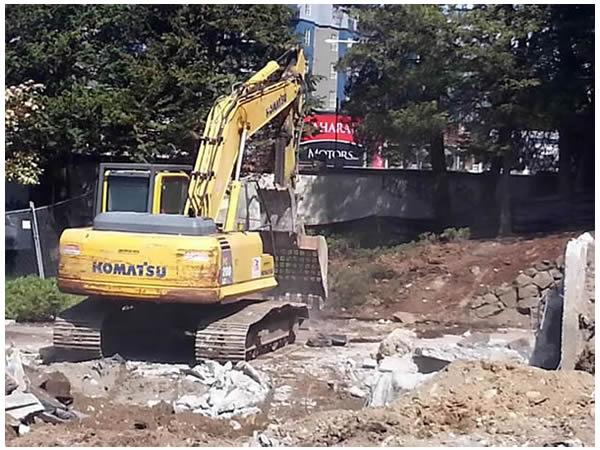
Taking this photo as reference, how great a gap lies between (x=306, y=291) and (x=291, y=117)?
2436mm

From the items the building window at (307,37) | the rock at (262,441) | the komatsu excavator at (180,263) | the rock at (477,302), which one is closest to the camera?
the rock at (262,441)

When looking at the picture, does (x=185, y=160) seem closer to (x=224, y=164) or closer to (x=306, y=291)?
(x=306, y=291)

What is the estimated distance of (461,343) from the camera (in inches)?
535

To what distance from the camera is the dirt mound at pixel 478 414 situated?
23.1 feet

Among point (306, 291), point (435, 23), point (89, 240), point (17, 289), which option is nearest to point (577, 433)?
point (89, 240)

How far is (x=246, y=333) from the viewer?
1123 cm

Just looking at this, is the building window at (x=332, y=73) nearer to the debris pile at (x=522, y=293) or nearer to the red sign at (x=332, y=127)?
the red sign at (x=332, y=127)

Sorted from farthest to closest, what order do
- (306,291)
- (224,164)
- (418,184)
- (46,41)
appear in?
(418,184), (46,41), (306,291), (224,164)

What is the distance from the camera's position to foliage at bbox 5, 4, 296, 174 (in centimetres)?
1830

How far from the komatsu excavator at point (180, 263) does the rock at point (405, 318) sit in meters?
3.05

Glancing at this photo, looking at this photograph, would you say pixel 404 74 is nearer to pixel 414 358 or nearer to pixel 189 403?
pixel 414 358

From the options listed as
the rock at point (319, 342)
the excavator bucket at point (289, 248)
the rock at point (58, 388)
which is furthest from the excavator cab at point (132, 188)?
the rock at point (319, 342)

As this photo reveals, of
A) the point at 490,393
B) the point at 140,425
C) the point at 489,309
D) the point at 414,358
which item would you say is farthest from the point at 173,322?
the point at 489,309

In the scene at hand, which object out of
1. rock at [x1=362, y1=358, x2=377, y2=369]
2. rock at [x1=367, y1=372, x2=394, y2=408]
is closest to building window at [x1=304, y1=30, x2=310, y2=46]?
rock at [x1=362, y1=358, x2=377, y2=369]
